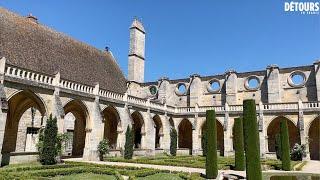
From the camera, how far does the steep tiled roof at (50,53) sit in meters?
23.9

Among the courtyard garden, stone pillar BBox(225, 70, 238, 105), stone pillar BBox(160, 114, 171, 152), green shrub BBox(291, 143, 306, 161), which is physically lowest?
the courtyard garden

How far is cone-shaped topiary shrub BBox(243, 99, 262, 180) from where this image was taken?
13.6 metres

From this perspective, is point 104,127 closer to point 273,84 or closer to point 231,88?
point 231,88

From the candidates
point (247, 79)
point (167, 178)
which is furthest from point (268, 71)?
point (167, 178)

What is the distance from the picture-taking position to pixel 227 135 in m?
34.1

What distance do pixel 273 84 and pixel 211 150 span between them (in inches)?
893

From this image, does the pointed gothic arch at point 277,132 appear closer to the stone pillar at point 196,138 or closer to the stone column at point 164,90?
the stone pillar at point 196,138

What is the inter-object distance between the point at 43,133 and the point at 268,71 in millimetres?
26697

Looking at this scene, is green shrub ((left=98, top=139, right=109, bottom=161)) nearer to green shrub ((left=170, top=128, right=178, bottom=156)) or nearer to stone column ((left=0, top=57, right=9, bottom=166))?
stone column ((left=0, top=57, right=9, bottom=166))

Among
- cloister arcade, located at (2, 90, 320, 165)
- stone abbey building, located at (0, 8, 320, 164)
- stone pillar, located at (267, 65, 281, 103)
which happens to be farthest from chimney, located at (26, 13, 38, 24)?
stone pillar, located at (267, 65, 281, 103)

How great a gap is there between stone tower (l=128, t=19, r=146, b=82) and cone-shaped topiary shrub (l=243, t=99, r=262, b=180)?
25308mm

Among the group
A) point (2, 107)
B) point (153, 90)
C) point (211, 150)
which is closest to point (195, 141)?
point (153, 90)

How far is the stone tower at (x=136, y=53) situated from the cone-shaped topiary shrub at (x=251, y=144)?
2531cm

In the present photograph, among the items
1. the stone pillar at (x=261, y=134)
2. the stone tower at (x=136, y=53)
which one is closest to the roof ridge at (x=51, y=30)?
the stone tower at (x=136, y=53)
